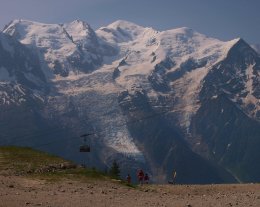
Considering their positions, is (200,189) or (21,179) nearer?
(21,179)

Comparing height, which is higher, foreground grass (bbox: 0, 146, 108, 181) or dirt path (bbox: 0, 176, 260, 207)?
foreground grass (bbox: 0, 146, 108, 181)

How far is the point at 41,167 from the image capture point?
4881cm

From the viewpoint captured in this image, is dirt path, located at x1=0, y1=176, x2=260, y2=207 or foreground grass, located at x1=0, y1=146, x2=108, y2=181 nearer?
dirt path, located at x1=0, y1=176, x2=260, y2=207

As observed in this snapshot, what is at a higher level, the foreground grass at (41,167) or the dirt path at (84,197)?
the foreground grass at (41,167)

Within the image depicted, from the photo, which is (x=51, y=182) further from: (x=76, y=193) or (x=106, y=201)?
(x=106, y=201)

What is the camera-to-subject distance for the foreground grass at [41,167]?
152 ft

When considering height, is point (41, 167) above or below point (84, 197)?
above

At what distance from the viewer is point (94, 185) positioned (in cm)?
4275

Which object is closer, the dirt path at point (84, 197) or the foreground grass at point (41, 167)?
the dirt path at point (84, 197)

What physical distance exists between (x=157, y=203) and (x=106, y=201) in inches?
128

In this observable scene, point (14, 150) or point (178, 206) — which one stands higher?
point (14, 150)

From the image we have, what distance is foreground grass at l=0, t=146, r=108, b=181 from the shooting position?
4638cm

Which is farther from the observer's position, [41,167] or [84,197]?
[41,167]

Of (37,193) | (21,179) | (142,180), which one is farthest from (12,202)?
(142,180)
